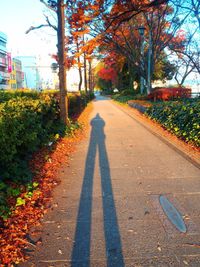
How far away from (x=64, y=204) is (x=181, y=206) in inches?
70.2

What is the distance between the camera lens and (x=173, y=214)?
13.8ft

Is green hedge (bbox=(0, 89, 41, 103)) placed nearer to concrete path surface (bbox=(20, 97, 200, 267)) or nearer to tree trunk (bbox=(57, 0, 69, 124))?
tree trunk (bbox=(57, 0, 69, 124))

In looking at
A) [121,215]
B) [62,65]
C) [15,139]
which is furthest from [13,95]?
[121,215]

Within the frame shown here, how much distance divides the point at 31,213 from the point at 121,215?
127cm

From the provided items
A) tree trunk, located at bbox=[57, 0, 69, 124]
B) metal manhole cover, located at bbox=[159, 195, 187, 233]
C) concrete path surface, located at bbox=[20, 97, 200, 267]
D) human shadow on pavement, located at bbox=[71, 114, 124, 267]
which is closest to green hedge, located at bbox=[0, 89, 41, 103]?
tree trunk, located at bbox=[57, 0, 69, 124]

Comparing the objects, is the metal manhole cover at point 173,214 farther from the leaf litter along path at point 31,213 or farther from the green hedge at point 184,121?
the green hedge at point 184,121

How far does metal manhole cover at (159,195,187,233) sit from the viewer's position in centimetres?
385

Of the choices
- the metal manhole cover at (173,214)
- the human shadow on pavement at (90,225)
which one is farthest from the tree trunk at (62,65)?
the metal manhole cover at (173,214)

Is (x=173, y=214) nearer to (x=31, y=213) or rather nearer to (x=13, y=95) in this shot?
(x=31, y=213)

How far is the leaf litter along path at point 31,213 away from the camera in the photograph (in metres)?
3.27

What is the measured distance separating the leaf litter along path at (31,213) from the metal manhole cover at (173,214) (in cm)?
175

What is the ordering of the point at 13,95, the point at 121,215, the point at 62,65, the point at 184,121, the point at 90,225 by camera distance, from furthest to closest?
the point at 13,95 < the point at 62,65 < the point at 184,121 < the point at 121,215 < the point at 90,225

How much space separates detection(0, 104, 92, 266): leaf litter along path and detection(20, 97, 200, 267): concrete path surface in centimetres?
15

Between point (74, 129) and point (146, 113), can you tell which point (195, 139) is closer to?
point (74, 129)
